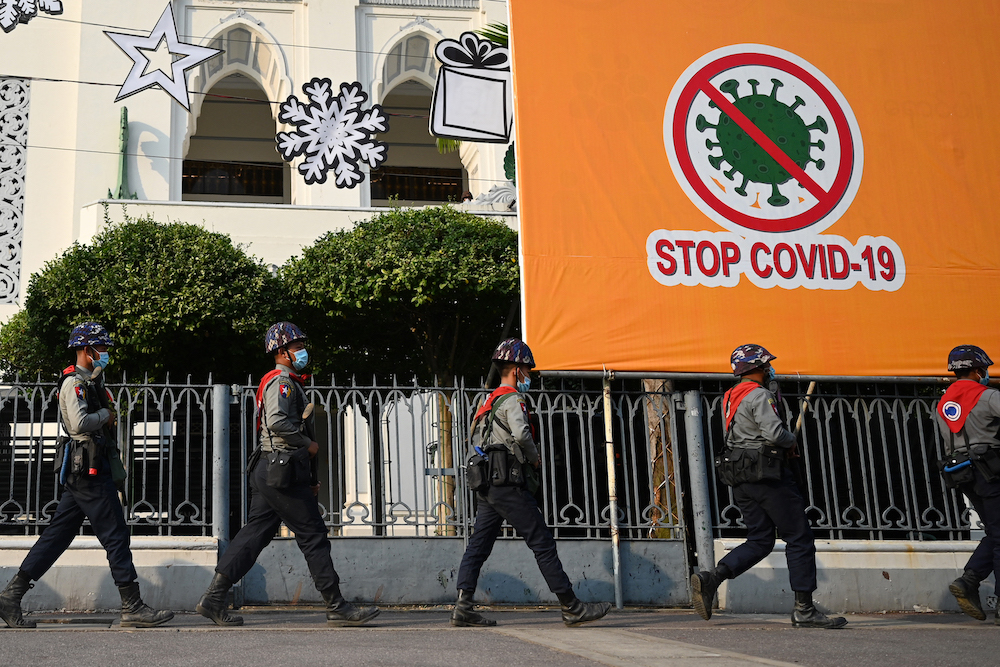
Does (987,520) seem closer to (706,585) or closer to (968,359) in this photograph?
(968,359)

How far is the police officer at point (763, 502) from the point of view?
5.95 meters

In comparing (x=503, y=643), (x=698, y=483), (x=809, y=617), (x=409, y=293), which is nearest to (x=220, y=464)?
(x=503, y=643)

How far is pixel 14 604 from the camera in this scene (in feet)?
18.7

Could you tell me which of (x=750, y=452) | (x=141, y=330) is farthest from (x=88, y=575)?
(x=141, y=330)

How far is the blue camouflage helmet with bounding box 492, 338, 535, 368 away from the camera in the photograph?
623cm

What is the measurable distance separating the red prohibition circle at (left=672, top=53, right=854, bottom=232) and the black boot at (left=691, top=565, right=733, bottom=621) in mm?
3228

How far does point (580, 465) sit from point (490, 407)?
228 cm

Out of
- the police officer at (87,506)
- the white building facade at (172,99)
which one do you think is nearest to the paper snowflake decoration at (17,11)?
the white building facade at (172,99)

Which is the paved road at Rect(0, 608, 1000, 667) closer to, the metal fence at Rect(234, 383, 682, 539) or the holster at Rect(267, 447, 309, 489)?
the holster at Rect(267, 447, 309, 489)

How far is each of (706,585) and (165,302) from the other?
8284mm

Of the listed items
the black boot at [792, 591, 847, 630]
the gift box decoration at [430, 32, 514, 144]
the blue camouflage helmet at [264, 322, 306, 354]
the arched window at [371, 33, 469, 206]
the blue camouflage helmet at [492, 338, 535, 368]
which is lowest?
the black boot at [792, 591, 847, 630]

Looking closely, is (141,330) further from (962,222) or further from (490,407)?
(962,222)

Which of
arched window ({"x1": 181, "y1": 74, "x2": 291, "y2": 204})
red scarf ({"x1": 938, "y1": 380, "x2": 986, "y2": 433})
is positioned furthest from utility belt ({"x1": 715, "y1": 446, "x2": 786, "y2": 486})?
arched window ({"x1": 181, "y1": 74, "x2": 291, "y2": 204})

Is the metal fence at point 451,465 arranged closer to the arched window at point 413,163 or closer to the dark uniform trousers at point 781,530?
the dark uniform trousers at point 781,530
